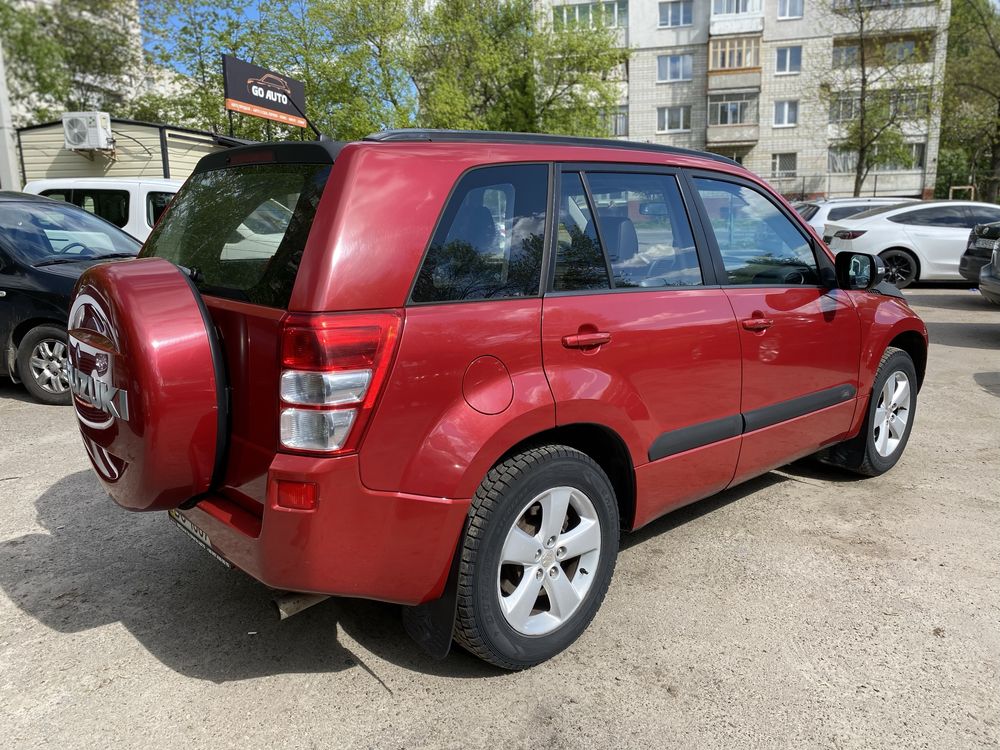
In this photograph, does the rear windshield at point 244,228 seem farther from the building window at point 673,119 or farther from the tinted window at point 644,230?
the building window at point 673,119

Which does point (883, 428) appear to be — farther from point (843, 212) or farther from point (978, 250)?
point (843, 212)

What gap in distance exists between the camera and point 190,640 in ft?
9.31

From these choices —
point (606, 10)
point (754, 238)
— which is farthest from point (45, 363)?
point (606, 10)

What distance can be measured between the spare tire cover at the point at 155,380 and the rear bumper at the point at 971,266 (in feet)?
39.2

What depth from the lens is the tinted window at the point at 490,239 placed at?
2.35m

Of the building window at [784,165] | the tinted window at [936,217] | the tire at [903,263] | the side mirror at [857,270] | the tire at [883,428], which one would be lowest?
the tire at [883,428]

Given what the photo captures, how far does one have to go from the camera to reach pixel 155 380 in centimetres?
221

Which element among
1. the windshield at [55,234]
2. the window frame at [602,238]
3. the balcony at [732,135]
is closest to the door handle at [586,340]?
the window frame at [602,238]

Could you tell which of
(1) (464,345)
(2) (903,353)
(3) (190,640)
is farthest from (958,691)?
(3) (190,640)

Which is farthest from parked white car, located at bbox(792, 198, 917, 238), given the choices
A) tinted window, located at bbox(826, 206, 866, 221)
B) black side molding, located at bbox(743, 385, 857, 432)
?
black side molding, located at bbox(743, 385, 857, 432)

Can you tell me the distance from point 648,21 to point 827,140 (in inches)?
504

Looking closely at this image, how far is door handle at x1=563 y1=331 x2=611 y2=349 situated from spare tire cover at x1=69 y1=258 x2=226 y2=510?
45.0 inches

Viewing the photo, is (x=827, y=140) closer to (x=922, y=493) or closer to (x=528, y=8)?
(x=528, y=8)

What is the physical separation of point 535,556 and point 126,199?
8.93 metres
